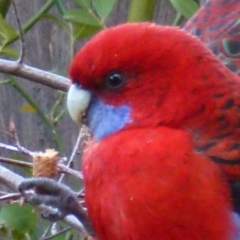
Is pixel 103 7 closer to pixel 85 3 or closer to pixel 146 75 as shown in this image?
pixel 85 3

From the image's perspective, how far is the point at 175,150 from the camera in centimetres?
124

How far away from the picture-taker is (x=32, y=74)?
1449mm

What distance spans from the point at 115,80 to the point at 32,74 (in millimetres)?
197

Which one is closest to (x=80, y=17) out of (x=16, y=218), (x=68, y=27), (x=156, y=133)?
(x=68, y=27)

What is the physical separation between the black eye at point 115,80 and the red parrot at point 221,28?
39 cm

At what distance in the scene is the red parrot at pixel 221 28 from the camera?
1687 millimetres

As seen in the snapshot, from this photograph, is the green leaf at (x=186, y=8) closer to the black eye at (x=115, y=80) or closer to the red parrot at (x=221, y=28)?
the red parrot at (x=221, y=28)

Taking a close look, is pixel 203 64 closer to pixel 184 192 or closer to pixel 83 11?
pixel 184 192

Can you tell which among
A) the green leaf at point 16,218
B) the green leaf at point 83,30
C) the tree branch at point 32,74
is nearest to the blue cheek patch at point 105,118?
the tree branch at point 32,74

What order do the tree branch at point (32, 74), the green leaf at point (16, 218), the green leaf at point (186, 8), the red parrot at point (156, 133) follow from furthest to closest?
the green leaf at point (186, 8) → the green leaf at point (16, 218) → the tree branch at point (32, 74) → the red parrot at point (156, 133)

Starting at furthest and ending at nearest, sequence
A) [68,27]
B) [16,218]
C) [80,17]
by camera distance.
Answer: [68,27]
[80,17]
[16,218]

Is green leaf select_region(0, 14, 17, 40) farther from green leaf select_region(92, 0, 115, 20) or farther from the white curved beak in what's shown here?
the white curved beak

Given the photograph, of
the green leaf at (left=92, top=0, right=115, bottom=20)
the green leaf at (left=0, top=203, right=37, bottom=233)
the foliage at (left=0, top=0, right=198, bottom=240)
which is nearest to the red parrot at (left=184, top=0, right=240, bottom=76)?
the foliage at (left=0, top=0, right=198, bottom=240)

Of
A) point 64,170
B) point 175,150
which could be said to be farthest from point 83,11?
point 175,150
